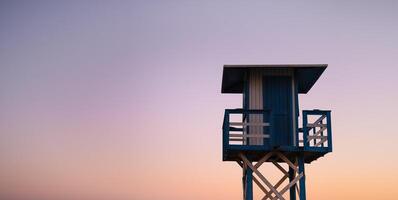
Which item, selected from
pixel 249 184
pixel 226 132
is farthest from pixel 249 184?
pixel 226 132

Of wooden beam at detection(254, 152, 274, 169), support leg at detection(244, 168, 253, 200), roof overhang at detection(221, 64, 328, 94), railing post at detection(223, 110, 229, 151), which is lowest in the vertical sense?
support leg at detection(244, 168, 253, 200)

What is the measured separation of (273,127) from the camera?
75.7ft

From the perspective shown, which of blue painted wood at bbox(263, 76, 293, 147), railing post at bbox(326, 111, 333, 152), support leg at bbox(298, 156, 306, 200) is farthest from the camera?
blue painted wood at bbox(263, 76, 293, 147)

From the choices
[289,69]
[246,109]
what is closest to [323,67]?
[289,69]

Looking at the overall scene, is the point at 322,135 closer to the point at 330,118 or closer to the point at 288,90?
the point at 330,118

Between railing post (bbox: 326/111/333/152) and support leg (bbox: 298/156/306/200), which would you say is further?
support leg (bbox: 298/156/306/200)

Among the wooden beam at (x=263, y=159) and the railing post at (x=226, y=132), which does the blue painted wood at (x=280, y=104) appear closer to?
the wooden beam at (x=263, y=159)

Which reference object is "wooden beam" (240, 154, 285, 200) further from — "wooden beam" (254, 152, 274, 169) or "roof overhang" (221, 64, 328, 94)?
"roof overhang" (221, 64, 328, 94)

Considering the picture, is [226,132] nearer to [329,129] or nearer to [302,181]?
[302,181]

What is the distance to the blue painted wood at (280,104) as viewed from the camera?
23484 mm

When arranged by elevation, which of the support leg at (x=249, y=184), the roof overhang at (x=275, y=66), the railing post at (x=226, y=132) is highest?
the roof overhang at (x=275, y=66)

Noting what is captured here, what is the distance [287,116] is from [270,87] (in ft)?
4.46

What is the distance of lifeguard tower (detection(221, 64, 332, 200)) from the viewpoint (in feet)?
74.6

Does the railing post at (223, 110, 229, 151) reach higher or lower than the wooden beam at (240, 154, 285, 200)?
higher
